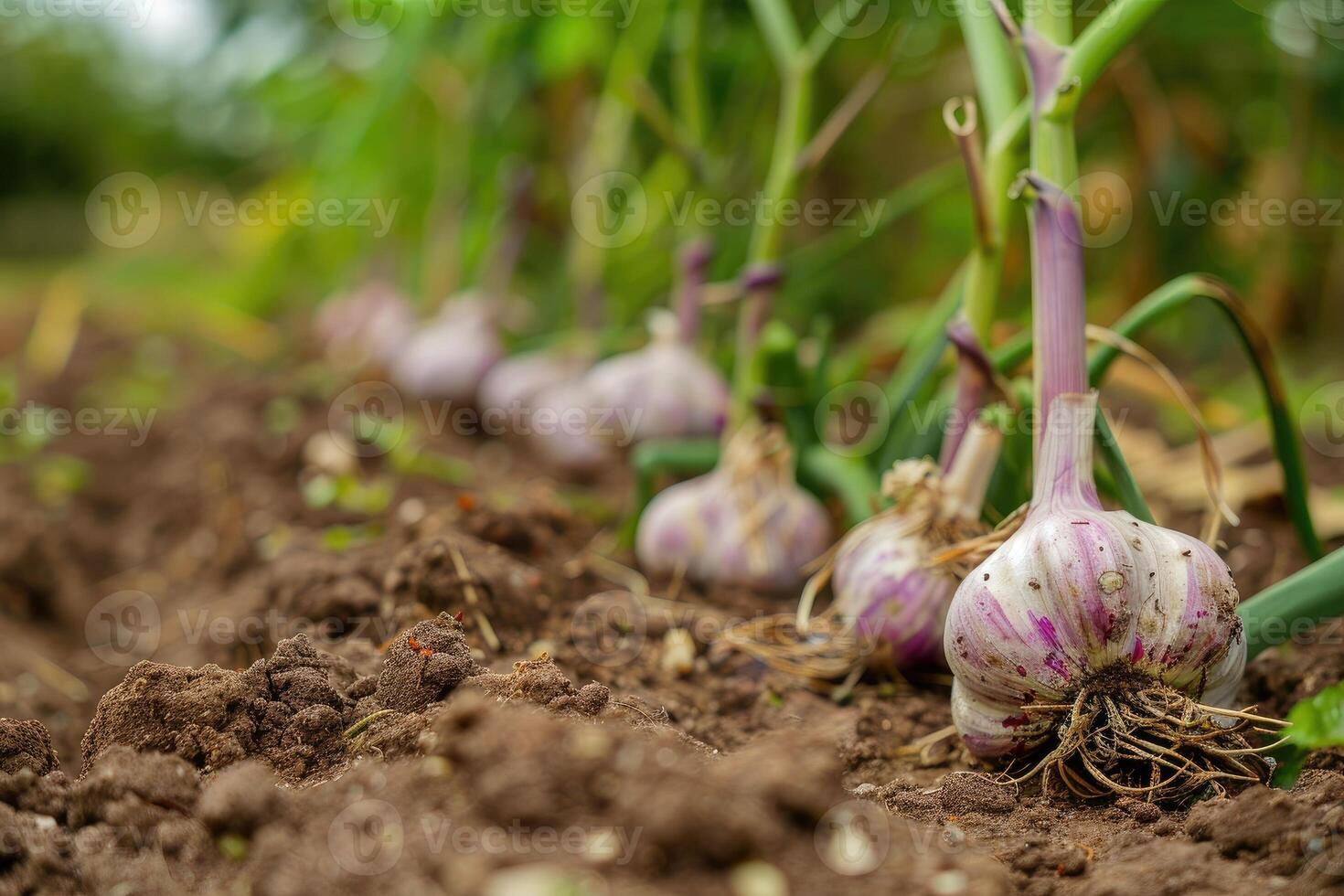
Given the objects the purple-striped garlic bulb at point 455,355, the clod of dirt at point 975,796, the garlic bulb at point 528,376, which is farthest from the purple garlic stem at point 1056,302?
the purple-striped garlic bulb at point 455,355

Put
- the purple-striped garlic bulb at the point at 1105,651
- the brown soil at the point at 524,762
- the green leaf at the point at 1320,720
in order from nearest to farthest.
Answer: the brown soil at the point at 524,762, the green leaf at the point at 1320,720, the purple-striped garlic bulb at the point at 1105,651

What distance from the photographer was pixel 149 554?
1.84 m

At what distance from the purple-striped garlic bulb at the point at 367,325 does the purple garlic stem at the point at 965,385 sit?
1.58 metres

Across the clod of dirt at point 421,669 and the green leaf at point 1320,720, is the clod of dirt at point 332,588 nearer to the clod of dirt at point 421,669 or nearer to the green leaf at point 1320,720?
the clod of dirt at point 421,669

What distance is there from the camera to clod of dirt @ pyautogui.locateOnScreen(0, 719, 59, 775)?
0.76m

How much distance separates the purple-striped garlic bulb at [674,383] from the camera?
1.61 meters

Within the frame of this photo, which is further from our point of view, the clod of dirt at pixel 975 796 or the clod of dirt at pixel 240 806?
the clod of dirt at pixel 975 796

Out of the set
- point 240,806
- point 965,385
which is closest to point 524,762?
point 240,806

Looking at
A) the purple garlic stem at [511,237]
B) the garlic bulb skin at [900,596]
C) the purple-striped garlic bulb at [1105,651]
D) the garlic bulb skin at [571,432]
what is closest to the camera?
the purple-striped garlic bulb at [1105,651]

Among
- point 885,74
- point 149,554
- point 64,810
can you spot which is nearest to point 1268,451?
point 885,74

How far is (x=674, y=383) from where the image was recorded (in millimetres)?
1611

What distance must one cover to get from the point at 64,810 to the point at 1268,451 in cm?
169

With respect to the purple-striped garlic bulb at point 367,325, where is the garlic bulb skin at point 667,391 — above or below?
below

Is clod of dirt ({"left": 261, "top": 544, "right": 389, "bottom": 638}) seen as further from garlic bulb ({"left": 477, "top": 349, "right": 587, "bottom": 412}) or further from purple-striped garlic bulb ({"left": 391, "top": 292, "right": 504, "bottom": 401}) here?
purple-striped garlic bulb ({"left": 391, "top": 292, "right": 504, "bottom": 401})
